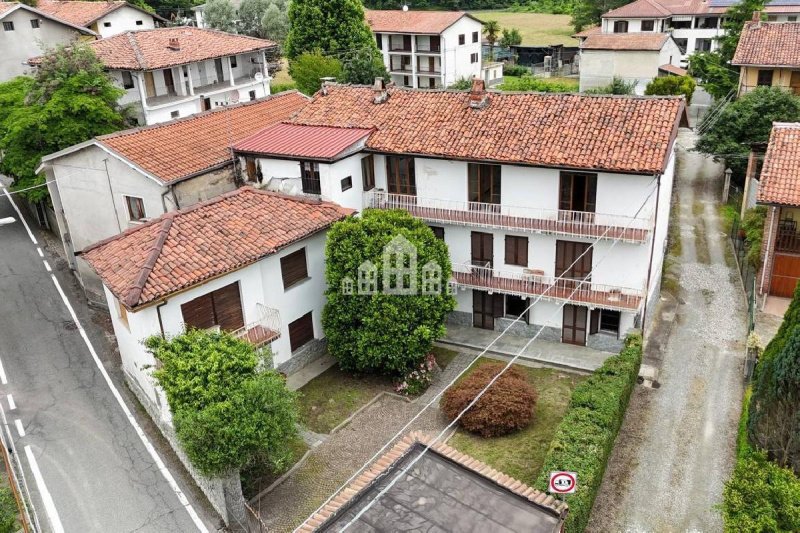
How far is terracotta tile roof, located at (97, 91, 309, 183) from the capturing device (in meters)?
28.2

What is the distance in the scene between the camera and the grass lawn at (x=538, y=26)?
97.3 metres

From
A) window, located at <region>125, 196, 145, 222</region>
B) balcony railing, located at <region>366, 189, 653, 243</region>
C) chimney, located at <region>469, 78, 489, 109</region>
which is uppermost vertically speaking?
chimney, located at <region>469, 78, 489, 109</region>

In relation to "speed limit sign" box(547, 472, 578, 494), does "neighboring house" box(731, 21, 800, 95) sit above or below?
above

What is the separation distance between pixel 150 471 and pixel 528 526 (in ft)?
44.5

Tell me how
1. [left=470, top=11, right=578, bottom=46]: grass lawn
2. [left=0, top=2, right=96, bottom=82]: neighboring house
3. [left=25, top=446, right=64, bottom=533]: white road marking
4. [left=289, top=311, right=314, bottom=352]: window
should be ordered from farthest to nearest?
[left=470, top=11, right=578, bottom=46]: grass lawn < [left=0, top=2, right=96, bottom=82]: neighboring house < [left=289, top=311, right=314, bottom=352]: window < [left=25, top=446, right=64, bottom=533]: white road marking

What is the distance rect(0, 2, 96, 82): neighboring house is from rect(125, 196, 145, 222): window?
94.5ft

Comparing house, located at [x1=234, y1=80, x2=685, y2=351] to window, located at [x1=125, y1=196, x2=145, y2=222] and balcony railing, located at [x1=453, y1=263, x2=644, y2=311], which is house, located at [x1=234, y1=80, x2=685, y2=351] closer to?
balcony railing, located at [x1=453, y1=263, x2=644, y2=311]

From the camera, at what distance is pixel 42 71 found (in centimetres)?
3538

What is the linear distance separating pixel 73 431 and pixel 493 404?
14323mm

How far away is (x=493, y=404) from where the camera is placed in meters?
23.0

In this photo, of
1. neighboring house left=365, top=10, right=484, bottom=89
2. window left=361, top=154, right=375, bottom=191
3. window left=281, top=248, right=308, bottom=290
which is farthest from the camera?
neighboring house left=365, top=10, right=484, bottom=89

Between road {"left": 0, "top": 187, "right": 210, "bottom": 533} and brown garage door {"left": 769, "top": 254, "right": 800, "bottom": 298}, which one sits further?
brown garage door {"left": 769, "top": 254, "right": 800, "bottom": 298}

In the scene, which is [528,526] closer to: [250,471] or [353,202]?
[250,471]

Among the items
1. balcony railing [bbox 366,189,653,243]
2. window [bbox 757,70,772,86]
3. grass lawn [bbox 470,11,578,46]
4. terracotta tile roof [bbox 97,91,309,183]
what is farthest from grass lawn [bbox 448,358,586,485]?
grass lawn [bbox 470,11,578,46]
